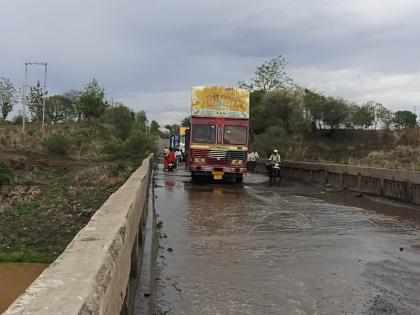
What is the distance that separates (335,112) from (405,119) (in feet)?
36.1

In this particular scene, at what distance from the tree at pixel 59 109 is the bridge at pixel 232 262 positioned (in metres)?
72.9

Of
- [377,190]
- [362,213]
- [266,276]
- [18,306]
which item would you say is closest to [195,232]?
[266,276]

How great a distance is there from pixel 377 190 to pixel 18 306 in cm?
1889

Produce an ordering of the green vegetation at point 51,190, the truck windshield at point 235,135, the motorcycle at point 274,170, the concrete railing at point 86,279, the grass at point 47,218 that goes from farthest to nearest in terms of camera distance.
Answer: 1. the motorcycle at point 274,170
2. the truck windshield at point 235,135
3. the green vegetation at point 51,190
4. the grass at point 47,218
5. the concrete railing at point 86,279

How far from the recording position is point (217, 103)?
79.6 feet

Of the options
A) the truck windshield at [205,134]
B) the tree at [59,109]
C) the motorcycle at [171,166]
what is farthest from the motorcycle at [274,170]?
the tree at [59,109]

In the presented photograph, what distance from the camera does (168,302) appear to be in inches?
258

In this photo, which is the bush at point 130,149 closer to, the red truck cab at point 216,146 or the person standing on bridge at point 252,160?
the red truck cab at point 216,146

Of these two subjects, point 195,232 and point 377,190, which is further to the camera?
point 377,190

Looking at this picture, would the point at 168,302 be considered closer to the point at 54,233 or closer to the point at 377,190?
the point at 54,233

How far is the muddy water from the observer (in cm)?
776

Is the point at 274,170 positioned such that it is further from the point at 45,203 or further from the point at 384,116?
the point at 384,116

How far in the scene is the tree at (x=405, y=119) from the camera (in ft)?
194

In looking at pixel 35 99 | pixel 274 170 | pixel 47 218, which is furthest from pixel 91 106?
pixel 47 218
